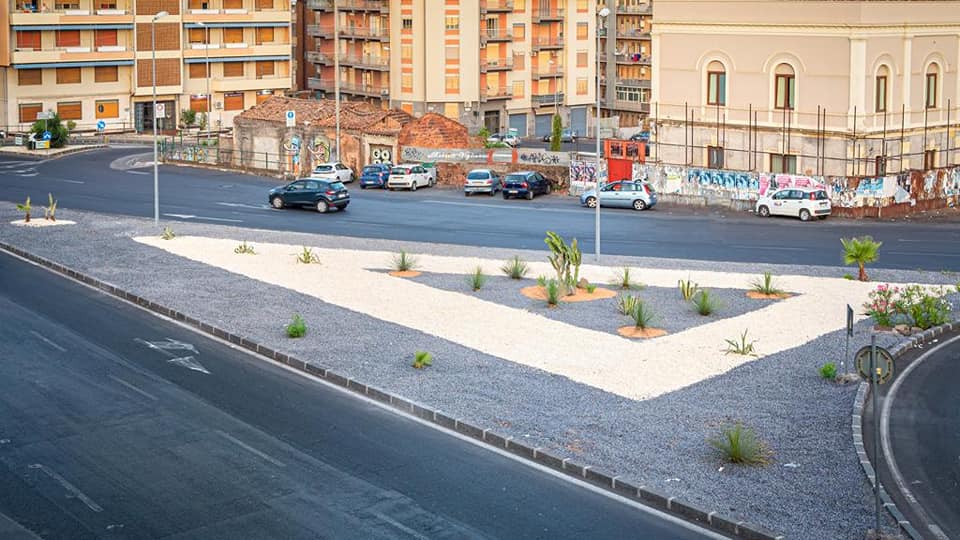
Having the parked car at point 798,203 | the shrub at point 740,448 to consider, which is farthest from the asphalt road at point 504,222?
the shrub at point 740,448

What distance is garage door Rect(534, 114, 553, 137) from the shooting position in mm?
117125

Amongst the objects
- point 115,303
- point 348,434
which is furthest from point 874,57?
point 348,434

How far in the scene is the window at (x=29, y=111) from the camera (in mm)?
112438

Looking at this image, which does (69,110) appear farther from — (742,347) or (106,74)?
(742,347)

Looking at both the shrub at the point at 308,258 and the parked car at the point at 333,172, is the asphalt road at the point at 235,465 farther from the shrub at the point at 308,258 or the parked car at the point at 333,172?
the parked car at the point at 333,172

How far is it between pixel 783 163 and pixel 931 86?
8.78 m

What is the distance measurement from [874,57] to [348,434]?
155 feet

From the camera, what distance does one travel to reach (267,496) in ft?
74.9

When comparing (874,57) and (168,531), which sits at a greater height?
(874,57)

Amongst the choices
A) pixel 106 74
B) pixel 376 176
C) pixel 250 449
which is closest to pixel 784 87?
pixel 376 176

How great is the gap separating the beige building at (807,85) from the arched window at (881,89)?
0.22ft

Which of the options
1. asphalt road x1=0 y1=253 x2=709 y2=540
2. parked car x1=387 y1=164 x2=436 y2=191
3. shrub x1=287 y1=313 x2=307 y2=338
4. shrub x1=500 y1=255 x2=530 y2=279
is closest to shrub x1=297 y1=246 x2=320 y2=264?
shrub x1=500 y1=255 x2=530 y2=279

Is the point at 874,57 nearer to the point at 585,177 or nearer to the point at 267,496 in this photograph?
the point at 585,177

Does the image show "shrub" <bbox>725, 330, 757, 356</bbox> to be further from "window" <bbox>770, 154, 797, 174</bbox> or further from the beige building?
"window" <bbox>770, 154, 797, 174</bbox>
